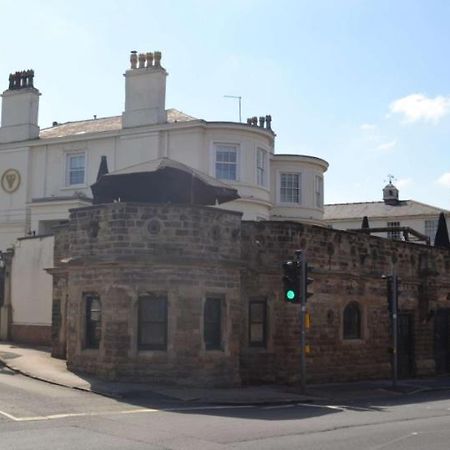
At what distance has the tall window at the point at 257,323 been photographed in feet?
68.5

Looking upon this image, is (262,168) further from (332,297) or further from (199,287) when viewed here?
(199,287)

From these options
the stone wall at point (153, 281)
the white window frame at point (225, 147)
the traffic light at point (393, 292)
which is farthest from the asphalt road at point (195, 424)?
the white window frame at point (225, 147)

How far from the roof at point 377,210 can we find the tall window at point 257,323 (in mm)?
32802

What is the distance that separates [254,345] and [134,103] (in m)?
15.9

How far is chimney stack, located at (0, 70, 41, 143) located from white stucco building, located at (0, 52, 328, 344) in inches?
1.9

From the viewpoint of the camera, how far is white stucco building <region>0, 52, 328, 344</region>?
3216cm

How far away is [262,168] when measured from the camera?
33531 mm

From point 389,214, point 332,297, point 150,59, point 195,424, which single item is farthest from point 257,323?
point 389,214

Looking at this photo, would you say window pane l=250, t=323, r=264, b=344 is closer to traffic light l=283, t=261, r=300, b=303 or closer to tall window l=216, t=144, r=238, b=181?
traffic light l=283, t=261, r=300, b=303

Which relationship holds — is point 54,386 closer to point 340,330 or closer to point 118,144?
point 340,330

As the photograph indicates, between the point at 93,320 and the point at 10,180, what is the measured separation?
1916 cm

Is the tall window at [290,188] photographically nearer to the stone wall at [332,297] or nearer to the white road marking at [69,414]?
the stone wall at [332,297]

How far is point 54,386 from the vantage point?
1675 cm

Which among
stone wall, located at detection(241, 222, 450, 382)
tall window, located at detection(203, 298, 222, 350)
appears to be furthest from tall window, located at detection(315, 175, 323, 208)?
tall window, located at detection(203, 298, 222, 350)
